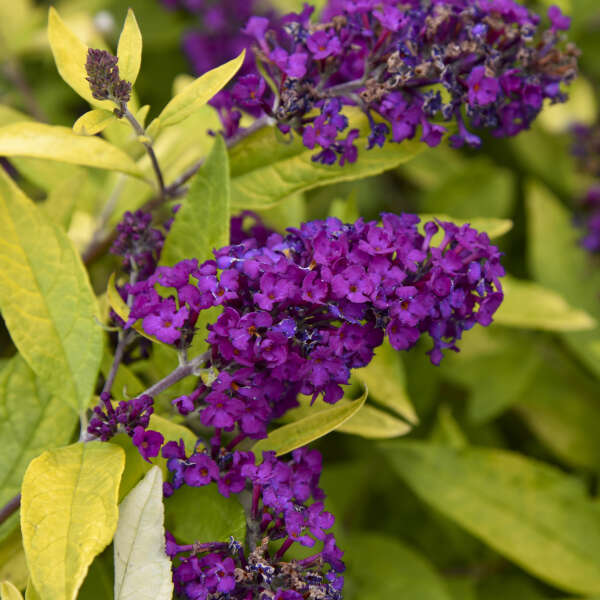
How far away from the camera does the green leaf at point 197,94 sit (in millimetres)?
1333

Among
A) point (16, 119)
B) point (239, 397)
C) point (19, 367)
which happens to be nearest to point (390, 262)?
point (239, 397)

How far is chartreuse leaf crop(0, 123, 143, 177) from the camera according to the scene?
1.37m

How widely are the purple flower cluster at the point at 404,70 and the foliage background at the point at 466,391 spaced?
0.34m

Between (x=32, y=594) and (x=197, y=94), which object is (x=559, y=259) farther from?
(x=32, y=594)

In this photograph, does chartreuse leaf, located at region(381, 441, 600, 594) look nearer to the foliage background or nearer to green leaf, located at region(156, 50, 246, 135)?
the foliage background

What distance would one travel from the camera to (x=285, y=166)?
1606 mm

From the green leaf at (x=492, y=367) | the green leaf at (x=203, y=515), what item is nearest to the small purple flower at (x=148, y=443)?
the green leaf at (x=203, y=515)

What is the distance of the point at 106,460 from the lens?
48.9 inches

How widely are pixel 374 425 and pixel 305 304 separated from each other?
52 cm

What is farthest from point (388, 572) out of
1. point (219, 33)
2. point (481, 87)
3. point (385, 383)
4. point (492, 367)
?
point (219, 33)

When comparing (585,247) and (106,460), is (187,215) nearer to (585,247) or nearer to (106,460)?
(106,460)

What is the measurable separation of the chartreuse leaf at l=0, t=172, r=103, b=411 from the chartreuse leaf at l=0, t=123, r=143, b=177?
9 centimetres

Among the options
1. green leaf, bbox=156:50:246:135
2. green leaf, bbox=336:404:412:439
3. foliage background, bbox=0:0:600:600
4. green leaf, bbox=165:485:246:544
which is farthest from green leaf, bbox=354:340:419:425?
green leaf, bbox=156:50:246:135

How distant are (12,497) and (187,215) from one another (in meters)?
0.67
